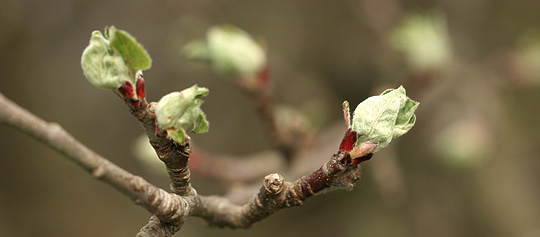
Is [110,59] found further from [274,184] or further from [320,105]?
[320,105]

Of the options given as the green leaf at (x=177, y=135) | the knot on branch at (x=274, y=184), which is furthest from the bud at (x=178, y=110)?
the knot on branch at (x=274, y=184)

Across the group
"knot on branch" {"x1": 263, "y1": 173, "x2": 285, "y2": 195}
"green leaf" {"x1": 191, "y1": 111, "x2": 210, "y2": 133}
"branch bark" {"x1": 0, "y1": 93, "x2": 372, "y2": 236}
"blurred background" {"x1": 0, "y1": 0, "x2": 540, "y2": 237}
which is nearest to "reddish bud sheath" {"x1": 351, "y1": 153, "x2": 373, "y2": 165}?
"branch bark" {"x1": 0, "y1": 93, "x2": 372, "y2": 236}

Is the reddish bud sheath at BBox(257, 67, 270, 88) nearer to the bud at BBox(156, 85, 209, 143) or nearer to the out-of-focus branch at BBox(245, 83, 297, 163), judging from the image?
the out-of-focus branch at BBox(245, 83, 297, 163)

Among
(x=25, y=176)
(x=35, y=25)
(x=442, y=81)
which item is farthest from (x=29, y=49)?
(x=442, y=81)

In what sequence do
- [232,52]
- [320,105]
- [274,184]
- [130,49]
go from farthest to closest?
[320,105] → [232,52] → [274,184] → [130,49]

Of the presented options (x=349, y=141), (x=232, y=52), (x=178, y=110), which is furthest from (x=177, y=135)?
(x=232, y=52)
